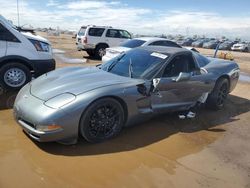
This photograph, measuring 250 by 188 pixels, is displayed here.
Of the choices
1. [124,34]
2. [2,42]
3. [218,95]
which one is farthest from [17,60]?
[124,34]

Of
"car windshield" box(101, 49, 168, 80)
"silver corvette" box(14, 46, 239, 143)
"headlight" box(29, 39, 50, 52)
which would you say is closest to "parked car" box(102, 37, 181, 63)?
"headlight" box(29, 39, 50, 52)

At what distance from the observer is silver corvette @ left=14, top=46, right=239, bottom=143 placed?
427cm

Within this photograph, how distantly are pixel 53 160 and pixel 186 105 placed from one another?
9.84 feet

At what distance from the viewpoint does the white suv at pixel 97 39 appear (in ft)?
58.9

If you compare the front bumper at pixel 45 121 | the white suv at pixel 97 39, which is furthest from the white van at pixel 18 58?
the white suv at pixel 97 39

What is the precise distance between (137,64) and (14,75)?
3306mm

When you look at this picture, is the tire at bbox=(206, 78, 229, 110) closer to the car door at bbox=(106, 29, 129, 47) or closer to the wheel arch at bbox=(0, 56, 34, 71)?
the wheel arch at bbox=(0, 56, 34, 71)

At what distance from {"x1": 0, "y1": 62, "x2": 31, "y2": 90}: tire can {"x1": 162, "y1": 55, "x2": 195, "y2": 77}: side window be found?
3.65 meters

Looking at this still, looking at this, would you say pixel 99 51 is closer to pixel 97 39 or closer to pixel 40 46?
pixel 97 39

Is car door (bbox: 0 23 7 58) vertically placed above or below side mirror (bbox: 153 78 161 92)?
above

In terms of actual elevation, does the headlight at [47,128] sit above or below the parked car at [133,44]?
below

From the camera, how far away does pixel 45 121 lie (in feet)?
13.5

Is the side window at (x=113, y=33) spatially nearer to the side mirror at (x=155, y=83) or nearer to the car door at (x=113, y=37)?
the car door at (x=113, y=37)

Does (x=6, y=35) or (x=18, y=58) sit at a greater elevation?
(x=6, y=35)
